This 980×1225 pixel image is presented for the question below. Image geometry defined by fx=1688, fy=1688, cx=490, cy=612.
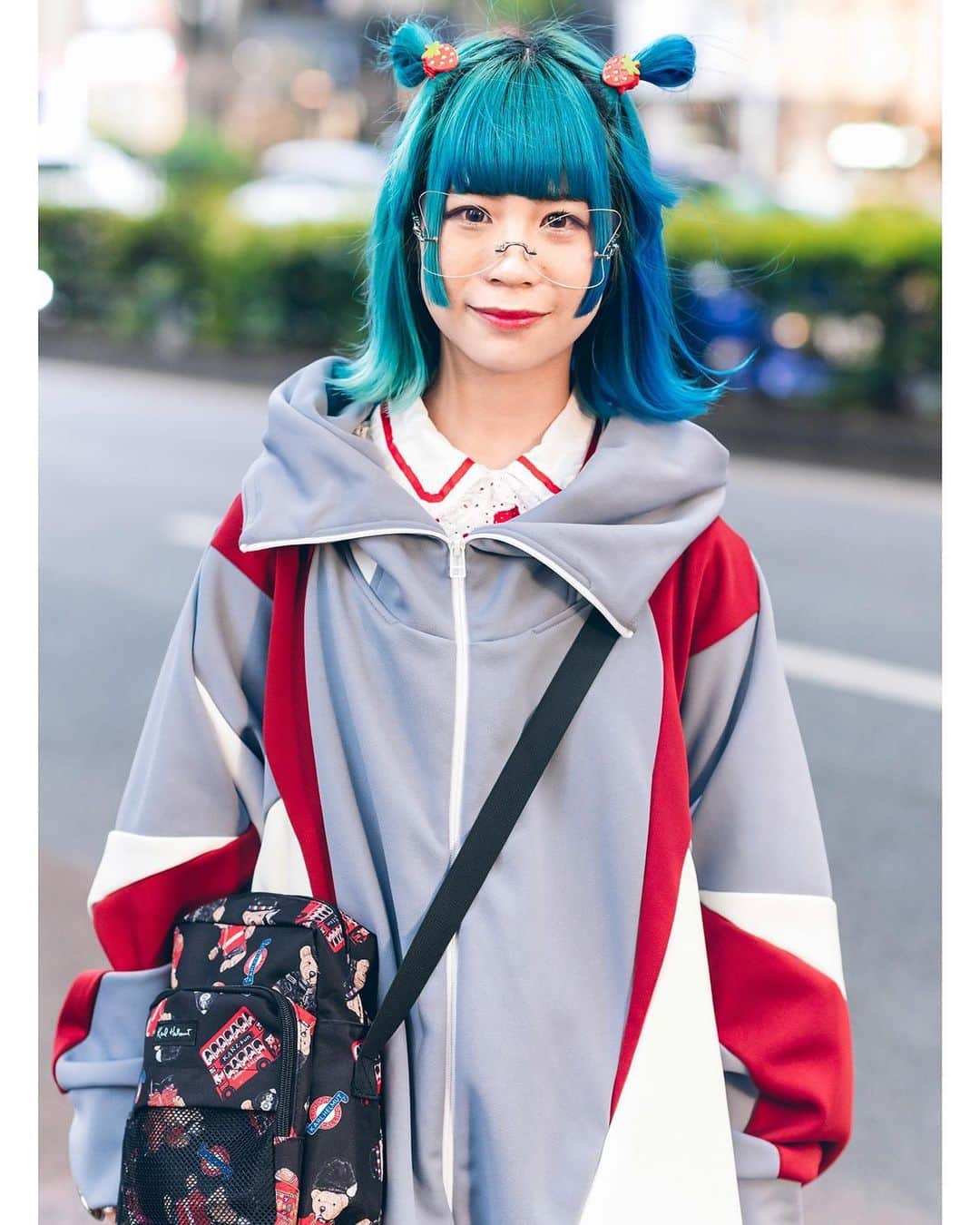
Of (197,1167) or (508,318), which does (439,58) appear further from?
(197,1167)

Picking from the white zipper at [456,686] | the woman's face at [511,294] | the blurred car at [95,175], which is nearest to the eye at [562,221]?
the woman's face at [511,294]

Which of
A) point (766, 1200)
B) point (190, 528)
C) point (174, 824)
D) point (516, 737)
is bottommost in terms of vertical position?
point (190, 528)

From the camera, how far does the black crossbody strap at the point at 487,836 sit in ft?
5.55

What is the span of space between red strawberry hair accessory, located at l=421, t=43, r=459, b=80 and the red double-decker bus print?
1.00 m

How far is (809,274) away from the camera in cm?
1181

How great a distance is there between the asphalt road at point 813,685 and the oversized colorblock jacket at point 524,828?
5.34ft

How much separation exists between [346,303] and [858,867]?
34.8ft

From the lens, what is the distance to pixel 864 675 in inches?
260

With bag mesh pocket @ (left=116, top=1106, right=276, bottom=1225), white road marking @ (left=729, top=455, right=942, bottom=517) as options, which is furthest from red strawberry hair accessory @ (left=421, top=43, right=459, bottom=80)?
white road marking @ (left=729, top=455, right=942, bottom=517)

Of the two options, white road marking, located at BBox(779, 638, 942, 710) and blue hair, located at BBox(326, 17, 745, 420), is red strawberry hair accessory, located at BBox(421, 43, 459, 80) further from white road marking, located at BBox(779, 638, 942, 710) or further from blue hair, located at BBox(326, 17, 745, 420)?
white road marking, located at BBox(779, 638, 942, 710)

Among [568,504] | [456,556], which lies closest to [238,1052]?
[456,556]

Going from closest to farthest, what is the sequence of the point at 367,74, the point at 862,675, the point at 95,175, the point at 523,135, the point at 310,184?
the point at 523,135
the point at 862,675
the point at 310,184
the point at 95,175
the point at 367,74

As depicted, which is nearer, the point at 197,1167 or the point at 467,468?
the point at 197,1167

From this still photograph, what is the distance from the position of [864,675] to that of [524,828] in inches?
199
